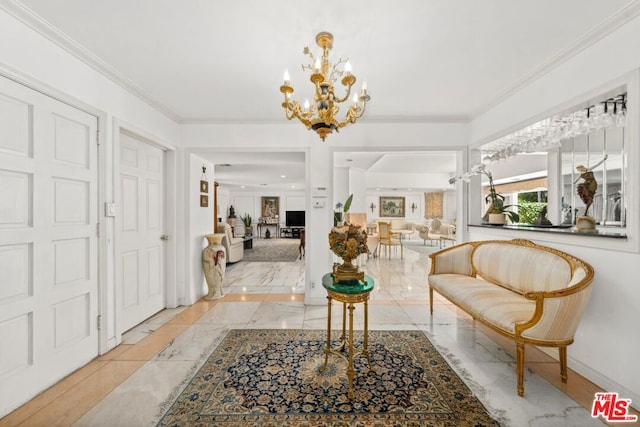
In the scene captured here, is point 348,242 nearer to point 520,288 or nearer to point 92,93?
point 520,288

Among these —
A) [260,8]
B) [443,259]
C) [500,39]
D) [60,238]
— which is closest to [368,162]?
[443,259]

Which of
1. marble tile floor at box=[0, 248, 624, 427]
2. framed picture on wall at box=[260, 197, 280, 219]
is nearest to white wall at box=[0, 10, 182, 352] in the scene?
marble tile floor at box=[0, 248, 624, 427]

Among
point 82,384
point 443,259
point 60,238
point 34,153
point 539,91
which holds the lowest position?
point 82,384

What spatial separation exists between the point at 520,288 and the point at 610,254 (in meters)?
0.77

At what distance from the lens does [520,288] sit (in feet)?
8.09

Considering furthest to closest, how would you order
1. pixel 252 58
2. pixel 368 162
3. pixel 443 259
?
pixel 368 162 → pixel 443 259 → pixel 252 58

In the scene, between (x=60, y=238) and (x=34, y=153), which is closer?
(x=34, y=153)

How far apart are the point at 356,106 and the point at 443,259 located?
238 centimetres

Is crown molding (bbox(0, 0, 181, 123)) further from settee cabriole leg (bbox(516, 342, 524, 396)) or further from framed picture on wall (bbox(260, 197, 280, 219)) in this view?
framed picture on wall (bbox(260, 197, 280, 219))

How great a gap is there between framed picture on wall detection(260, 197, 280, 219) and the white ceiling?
9.69 meters

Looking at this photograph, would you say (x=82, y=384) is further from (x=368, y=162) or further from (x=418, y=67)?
(x=368, y=162)

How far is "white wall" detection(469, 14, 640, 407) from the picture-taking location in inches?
66.8

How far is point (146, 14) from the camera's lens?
68.2 inches

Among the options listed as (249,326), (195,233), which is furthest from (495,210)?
(195,233)
